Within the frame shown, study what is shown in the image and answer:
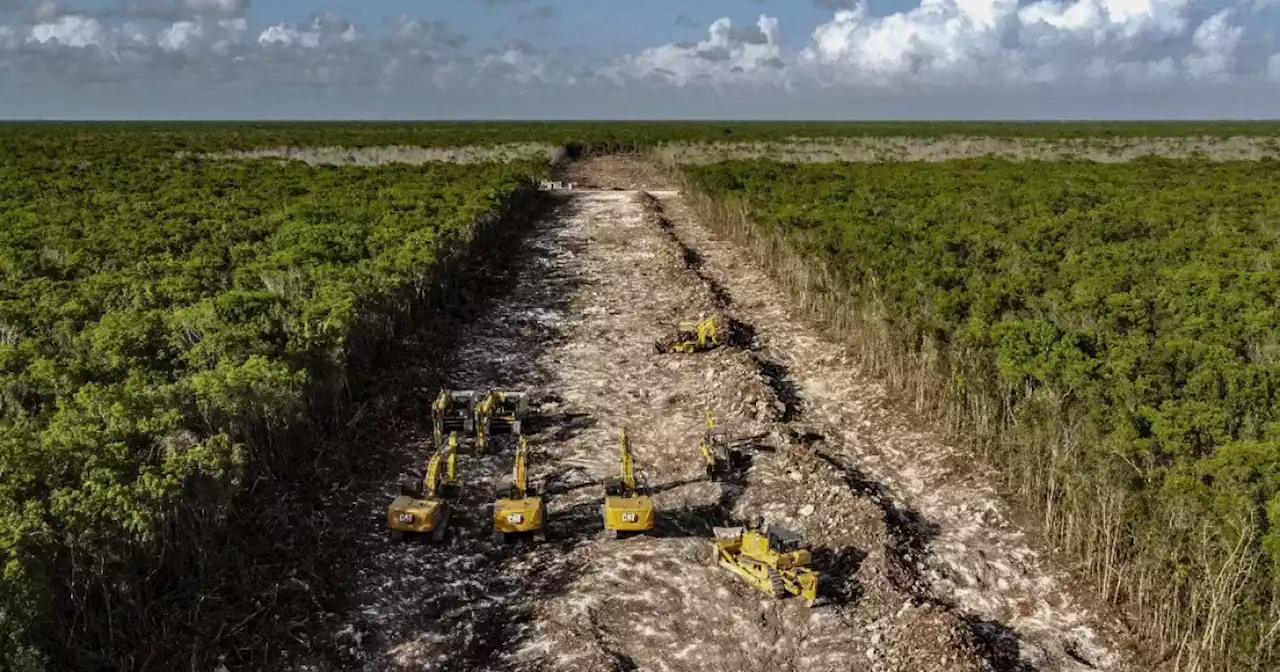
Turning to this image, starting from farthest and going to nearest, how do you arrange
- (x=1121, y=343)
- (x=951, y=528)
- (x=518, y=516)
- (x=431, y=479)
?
(x=1121, y=343), (x=951, y=528), (x=431, y=479), (x=518, y=516)

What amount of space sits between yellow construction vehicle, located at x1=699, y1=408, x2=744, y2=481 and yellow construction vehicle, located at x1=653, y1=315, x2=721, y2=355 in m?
4.34

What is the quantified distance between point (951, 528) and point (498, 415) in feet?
21.4

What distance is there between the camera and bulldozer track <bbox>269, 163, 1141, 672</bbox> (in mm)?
8852

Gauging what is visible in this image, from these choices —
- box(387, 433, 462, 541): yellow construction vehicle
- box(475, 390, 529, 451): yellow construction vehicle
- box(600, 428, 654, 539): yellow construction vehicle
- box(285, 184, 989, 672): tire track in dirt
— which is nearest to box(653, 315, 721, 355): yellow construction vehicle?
box(285, 184, 989, 672): tire track in dirt

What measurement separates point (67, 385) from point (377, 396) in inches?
169

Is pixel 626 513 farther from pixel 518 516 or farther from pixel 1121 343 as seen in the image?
pixel 1121 343

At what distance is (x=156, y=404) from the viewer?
1078 cm

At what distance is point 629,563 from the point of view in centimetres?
1041

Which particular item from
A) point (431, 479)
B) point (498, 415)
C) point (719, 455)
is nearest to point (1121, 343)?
point (719, 455)

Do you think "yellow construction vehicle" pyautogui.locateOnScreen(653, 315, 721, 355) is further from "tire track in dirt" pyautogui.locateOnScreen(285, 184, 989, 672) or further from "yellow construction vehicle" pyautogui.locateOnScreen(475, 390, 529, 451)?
"yellow construction vehicle" pyautogui.locateOnScreen(475, 390, 529, 451)

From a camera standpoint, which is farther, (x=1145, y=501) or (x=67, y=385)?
(x=67, y=385)

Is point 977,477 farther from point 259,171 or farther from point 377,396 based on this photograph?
point 259,171

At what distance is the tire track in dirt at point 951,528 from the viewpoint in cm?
917

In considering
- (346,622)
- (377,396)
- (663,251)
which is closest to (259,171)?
(663,251)
